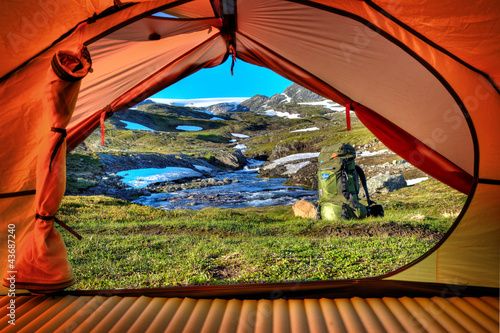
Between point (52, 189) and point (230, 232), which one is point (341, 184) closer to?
point (230, 232)

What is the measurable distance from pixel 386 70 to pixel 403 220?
503 cm

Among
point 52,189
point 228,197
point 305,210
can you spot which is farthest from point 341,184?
point 228,197

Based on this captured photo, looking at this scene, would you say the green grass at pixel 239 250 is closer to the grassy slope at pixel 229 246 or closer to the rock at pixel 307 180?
the grassy slope at pixel 229 246

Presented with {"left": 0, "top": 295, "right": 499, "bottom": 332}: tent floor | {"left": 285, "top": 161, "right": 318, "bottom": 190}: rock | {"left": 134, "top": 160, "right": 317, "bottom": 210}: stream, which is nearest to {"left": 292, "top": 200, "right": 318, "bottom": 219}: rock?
{"left": 134, "top": 160, "right": 317, "bottom": 210}: stream

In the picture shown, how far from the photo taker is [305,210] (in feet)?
30.7

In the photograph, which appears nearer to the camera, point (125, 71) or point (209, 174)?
point (125, 71)

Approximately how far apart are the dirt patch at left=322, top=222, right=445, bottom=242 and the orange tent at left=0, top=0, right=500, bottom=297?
7.89ft

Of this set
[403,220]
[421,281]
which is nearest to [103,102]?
[421,281]

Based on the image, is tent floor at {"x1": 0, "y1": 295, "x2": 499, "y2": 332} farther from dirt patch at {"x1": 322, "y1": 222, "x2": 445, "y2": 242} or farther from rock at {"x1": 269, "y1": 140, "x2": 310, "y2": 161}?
rock at {"x1": 269, "y1": 140, "x2": 310, "y2": 161}

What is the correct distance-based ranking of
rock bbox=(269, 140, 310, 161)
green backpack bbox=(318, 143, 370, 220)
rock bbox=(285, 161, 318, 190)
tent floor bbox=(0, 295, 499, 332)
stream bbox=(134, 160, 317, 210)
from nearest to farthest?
tent floor bbox=(0, 295, 499, 332) → green backpack bbox=(318, 143, 370, 220) → stream bbox=(134, 160, 317, 210) → rock bbox=(285, 161, 318, 190) → rock bbox=(269, 140, 310, 161)

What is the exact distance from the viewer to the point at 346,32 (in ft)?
10.7

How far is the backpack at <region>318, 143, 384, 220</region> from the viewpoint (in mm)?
7355

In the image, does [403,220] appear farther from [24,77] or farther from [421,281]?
[24,77]

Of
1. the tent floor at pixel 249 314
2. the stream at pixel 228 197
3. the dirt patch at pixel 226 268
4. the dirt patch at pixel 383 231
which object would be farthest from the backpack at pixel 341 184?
the stream at pixel 228 197
